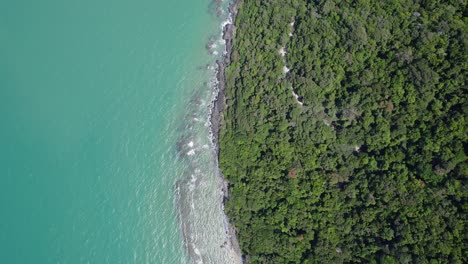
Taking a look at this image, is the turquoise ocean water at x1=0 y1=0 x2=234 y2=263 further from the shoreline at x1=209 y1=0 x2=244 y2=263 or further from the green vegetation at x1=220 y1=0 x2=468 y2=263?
the green vegetation at x1=220 y1=0 x2=468 y2=263

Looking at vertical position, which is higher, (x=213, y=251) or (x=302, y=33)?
(x=302, y=33)

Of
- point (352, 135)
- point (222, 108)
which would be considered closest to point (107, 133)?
point (222, 108)

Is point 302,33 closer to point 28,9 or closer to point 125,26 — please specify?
point 125,26

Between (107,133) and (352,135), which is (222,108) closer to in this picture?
(107,133)

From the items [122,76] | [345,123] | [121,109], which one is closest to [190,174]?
[121,109]

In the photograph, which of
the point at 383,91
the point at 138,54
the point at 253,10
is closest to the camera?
the point at 383,91

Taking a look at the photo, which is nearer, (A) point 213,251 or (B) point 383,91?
(B) point 383,91

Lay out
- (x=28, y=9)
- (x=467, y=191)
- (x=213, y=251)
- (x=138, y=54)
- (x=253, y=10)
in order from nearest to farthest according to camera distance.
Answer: (x=467, y=191), (x=213, y=251), (x=253, y=10), (x=138, y=54), (x=28, y=9)
